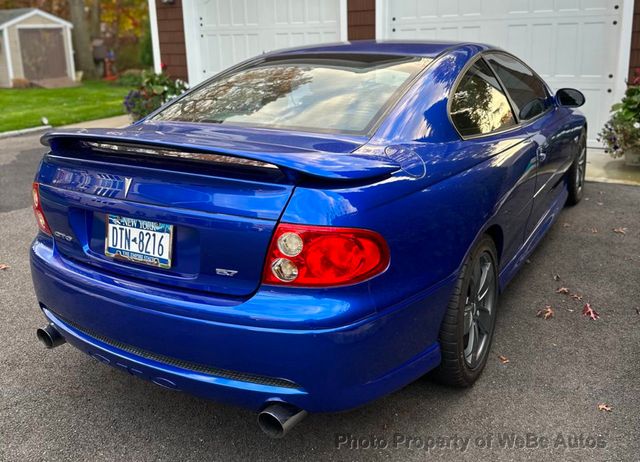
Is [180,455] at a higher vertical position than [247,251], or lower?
lower

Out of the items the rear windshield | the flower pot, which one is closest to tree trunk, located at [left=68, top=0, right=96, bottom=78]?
the flower pot

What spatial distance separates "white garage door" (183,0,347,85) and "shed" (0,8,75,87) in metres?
11.0

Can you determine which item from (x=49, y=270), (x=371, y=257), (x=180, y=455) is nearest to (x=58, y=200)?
(x=49, y=270)

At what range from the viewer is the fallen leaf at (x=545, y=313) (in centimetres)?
365

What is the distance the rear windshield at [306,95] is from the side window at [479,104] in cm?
25

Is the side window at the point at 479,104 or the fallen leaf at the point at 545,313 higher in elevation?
the side window at the point at 479,104

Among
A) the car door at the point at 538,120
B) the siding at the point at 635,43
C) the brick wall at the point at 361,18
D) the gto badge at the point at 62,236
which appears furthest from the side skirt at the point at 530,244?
the brick wall at the point at 361,18

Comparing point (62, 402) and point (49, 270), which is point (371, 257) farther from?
point (62, 402)

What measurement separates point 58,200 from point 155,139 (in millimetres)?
547

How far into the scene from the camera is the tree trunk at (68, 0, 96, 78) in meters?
22.0

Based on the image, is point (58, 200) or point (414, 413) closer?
point (58, 200)

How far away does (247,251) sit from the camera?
2129 millimetres

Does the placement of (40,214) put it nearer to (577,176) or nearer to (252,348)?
(252,348)

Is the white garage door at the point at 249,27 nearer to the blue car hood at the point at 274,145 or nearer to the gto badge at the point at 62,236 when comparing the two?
the blue car hood at the point at 274,145
